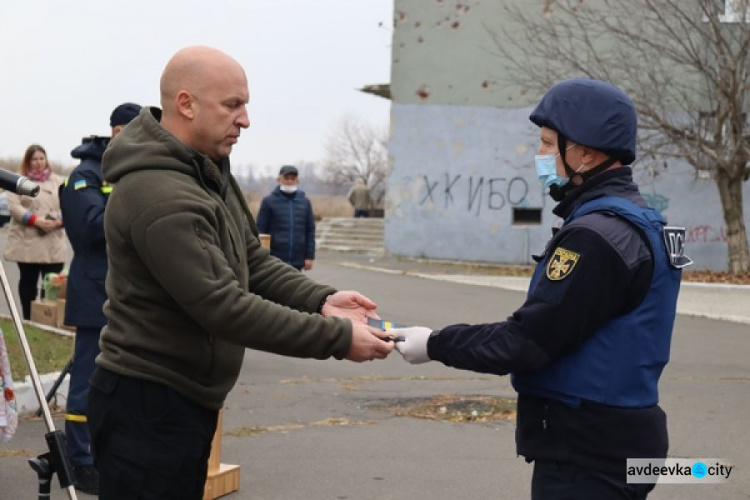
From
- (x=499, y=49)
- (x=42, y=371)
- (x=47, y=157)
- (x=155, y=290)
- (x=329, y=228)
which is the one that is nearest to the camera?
(x=155, y=290)

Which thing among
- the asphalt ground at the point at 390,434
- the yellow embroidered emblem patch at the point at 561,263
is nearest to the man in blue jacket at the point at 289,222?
the asphalt ground at the point at 390,434

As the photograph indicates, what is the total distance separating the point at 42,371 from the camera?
8805mm

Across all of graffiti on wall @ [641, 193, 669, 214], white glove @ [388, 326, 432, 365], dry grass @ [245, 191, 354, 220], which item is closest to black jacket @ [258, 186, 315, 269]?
white glove @ [388, 326, 432, 365]

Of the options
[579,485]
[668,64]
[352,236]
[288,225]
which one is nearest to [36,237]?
[288,225]

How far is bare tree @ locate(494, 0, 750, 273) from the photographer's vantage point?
20453mm

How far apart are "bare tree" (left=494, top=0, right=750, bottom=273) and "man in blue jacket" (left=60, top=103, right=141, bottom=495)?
51.5 feet

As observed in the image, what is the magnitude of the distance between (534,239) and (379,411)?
54.8 ft

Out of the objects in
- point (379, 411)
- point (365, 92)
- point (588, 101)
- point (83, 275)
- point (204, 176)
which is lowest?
point (379, 411)

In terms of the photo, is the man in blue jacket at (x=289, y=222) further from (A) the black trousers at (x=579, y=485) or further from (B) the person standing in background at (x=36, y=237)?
(A) the black trousers at (x=579, y=485)

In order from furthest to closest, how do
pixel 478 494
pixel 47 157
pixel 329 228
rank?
pixel 329 228, pixel 47 157, pixel 478 494

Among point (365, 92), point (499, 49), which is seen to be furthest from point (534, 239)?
point (365, 92)

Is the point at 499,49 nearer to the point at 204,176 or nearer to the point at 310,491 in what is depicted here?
the point at 310,491

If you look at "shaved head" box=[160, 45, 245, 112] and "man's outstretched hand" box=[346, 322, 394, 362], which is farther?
"man's outstretched hand" box=[346, 322, 394, 362]

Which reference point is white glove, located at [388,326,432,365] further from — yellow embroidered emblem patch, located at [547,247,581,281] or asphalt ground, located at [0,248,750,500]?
asphalt ground, located at [0,248,750,500]
